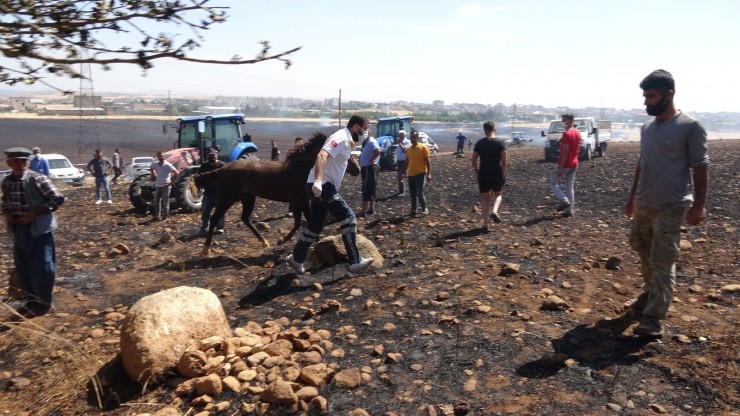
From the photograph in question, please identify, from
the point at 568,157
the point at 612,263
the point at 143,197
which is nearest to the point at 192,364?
the point at 612,263

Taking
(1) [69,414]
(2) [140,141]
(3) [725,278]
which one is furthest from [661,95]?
(2) [140,141]

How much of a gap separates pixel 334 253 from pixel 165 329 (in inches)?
114

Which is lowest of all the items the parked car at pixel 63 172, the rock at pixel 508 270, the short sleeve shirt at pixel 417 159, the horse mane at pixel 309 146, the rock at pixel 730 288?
the parked car at pixel 63 172

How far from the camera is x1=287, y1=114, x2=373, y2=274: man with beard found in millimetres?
6180

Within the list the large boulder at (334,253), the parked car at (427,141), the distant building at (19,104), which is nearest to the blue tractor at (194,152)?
the large boulder at (334,253)

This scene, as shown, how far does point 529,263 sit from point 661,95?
2964 mm

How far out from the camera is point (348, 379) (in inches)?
153

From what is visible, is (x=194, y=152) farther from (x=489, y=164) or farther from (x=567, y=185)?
(x=567, y=185)

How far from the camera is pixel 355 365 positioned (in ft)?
13.8

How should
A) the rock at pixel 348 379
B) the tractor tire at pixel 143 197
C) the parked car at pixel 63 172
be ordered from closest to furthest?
the rock at pixel 348 379 → the tractor tire at pixel 143 197 → the parked car at pixel 63 172

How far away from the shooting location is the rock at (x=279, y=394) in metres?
3.67

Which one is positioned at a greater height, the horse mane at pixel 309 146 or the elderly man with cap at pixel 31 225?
the horse mane at pixel 309 146

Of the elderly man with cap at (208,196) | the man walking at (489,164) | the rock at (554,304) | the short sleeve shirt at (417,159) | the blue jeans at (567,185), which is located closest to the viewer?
the rock at (554,304)

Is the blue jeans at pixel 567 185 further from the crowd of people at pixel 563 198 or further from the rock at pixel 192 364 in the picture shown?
the rock at pixel 192 364
